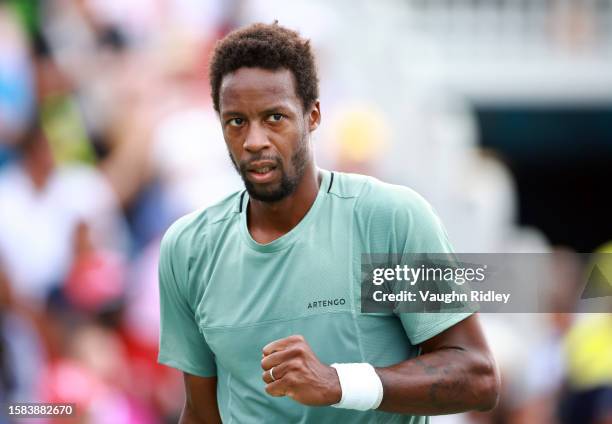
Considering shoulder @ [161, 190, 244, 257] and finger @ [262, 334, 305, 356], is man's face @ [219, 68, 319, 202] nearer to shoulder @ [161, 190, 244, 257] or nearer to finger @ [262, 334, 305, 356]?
shoulder @ [161, 190, 244, 257]

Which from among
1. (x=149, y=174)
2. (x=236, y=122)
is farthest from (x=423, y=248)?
(x=149, y=174)

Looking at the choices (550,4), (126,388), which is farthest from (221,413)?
(550,4)

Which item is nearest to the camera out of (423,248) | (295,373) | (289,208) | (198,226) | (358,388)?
(295,373)

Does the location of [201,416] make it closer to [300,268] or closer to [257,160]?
[300,268]

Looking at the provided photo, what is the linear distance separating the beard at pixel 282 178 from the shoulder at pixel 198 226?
Answer: 22 centimetres

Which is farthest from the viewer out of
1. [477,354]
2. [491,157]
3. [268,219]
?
[491,157]

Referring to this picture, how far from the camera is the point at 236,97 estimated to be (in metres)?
3.08

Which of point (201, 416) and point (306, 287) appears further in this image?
point (201, 416)

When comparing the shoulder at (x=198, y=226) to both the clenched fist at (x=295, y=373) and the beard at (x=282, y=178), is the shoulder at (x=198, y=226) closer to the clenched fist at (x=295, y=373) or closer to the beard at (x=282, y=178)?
the beard at (x=282, y=178)

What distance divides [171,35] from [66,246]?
5.33ft

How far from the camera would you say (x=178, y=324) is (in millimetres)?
3412

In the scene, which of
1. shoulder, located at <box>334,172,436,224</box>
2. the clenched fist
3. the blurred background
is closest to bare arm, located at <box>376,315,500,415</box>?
the clenched fist

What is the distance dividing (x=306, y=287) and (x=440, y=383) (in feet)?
1.52

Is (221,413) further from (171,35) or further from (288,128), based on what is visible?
(171,35)
